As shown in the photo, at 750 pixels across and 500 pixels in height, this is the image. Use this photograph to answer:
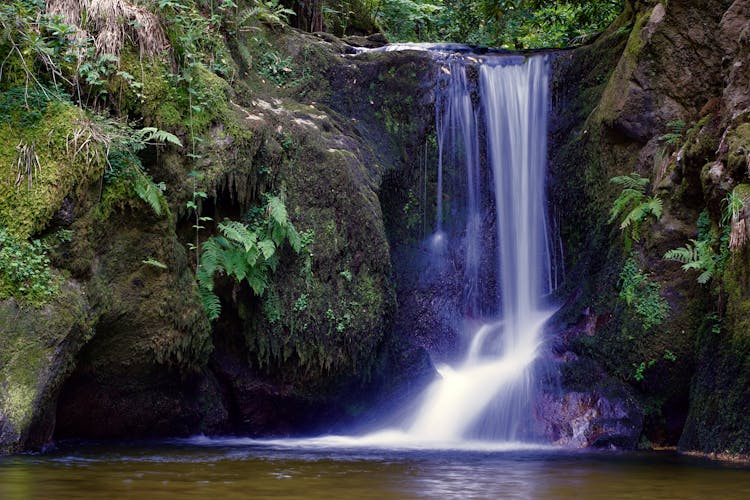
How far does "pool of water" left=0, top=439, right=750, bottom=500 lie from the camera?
4.68 meters

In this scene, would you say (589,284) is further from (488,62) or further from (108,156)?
(108,156)

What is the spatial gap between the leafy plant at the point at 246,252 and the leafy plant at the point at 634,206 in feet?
12.9

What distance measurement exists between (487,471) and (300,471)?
147 cm

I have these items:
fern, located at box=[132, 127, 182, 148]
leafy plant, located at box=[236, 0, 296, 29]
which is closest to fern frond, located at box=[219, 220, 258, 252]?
fern, located at box=[132, 127, 182, 148]

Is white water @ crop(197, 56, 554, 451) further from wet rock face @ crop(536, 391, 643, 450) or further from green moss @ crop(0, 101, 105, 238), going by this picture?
green moss @ crop(0, 101, 105, 238)

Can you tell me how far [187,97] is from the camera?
28.3 feet

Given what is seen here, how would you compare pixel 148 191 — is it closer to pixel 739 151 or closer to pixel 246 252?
pixel 246 252

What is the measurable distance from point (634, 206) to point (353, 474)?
5.60 metres

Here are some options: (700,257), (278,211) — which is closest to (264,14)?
(278,211)

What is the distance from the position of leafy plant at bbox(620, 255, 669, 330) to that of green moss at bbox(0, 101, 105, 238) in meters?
6.05

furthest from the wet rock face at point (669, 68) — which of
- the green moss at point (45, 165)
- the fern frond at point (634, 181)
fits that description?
the green moss at point (45, 165)

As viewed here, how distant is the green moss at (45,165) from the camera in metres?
6.86

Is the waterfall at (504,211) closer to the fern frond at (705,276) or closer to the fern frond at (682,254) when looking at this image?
the fern frond at (682,254)

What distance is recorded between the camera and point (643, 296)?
8711 millimetres
